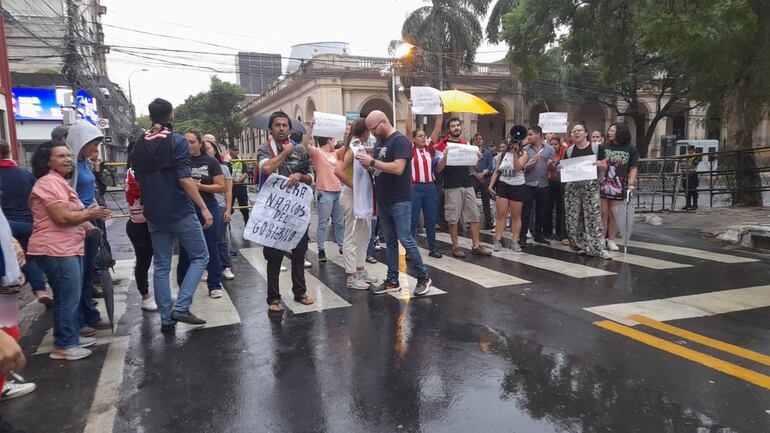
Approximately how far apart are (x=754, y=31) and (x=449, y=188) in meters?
6.88

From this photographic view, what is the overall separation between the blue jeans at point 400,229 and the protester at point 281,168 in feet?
2.97

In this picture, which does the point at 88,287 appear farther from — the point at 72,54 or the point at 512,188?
the point at 72,54

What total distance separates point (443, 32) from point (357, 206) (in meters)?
25.3

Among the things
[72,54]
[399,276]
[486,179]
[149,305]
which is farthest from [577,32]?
[72,54]

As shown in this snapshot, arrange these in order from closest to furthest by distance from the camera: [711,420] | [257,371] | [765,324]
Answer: [711,420], [257,371], [765,324]

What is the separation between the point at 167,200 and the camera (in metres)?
4.38

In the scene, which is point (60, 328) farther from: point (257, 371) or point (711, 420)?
point (711, 420)

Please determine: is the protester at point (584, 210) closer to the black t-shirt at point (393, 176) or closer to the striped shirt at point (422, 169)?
the striped shirt at point (422, 169)

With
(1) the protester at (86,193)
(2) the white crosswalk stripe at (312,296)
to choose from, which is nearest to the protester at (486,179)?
(2) the white crosswalk stripe at (312,296)

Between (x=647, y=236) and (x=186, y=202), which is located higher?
(x=186, y=202)

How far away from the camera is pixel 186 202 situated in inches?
177

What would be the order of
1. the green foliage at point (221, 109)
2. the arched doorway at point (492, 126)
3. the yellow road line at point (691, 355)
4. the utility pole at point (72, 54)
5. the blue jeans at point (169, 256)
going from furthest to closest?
the green foliage at point (221, 109)
the arched doorway at point (492, 126)
the utility pole at point (72, 54)
the blue jeans at point (169, 256)
the yellow road line at point (691, 355)

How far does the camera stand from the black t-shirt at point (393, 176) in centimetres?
527

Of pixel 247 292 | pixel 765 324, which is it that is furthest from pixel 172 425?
pixel 765 324
